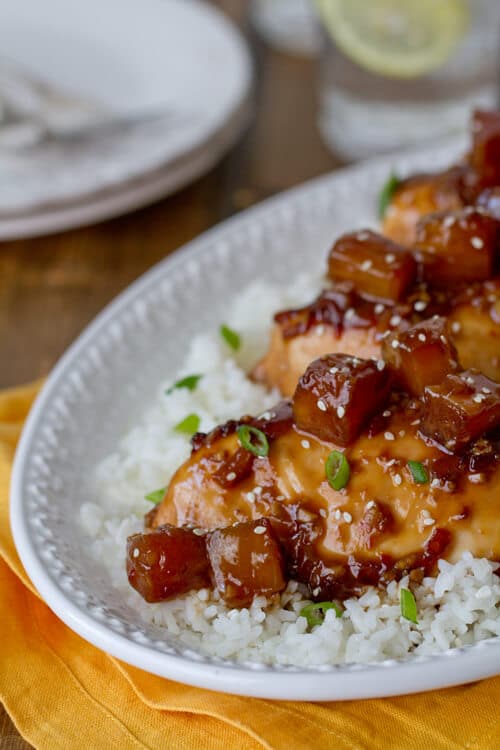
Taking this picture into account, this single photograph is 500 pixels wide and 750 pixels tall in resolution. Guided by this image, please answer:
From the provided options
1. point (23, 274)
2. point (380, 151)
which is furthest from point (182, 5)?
point (23, 274)

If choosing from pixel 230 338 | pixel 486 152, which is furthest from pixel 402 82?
pixel 230 338

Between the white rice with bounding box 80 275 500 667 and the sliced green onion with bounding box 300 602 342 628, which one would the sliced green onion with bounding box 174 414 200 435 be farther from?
the sliced green onion with bounding box 300 602 342 628

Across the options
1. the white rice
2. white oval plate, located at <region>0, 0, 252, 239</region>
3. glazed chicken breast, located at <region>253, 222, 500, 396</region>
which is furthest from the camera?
white oval plate, located at <region>0, 0, 252, 239</region>

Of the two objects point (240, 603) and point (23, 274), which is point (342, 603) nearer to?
point (240, 603)

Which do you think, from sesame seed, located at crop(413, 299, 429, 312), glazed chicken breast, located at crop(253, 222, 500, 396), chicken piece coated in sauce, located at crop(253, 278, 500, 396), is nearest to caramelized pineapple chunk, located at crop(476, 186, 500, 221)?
glazed chicken breast, located at crop(253, 222, 500, 396)

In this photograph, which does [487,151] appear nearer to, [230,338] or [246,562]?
[230,338]

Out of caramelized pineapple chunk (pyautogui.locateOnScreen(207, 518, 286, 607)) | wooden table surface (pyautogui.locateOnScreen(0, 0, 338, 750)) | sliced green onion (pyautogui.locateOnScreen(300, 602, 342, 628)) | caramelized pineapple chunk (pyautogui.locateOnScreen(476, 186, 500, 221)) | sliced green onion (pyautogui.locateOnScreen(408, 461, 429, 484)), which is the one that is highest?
caramelized pineapple chunk (pyautogui.locateOnScreen(476, 186, 500, 221))
